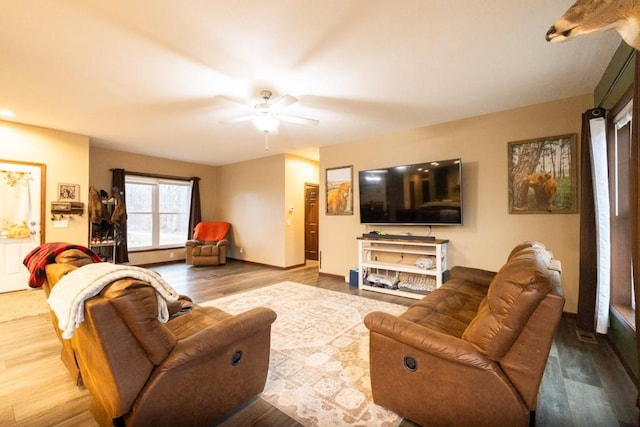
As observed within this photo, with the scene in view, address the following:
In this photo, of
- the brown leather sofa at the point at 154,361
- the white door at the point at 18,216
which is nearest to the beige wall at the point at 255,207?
the white door at the point at 18,216

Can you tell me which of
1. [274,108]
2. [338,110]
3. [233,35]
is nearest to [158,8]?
[233,35]

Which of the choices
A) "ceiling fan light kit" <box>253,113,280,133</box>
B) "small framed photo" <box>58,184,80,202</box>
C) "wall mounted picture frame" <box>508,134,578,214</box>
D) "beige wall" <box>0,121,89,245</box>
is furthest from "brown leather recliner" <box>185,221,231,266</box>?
"wall mounted picture frame" <box>508,134,578,214</box>

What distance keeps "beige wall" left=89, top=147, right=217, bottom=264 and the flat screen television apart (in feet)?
15.8

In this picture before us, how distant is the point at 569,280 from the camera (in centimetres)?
325

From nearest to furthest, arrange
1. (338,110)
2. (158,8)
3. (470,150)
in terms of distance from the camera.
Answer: (158,8), (338,110), (470,150)

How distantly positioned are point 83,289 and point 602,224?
4.01 meters

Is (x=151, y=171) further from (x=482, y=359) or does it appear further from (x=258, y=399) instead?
(x=482, y=359)

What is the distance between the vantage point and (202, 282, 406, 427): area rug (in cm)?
171

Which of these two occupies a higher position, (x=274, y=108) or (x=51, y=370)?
(x=274, y=108)

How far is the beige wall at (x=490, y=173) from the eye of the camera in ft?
10.7

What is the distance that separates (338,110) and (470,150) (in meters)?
2.00

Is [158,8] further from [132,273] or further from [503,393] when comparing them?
[503,393]

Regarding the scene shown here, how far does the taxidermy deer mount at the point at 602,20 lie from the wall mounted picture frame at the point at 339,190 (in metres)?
3.90

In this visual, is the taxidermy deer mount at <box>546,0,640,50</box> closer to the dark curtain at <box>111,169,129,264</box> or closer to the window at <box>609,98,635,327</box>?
the window at <box>609,98,635,327</box>
